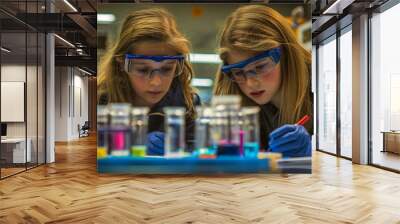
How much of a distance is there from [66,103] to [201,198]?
12.8 meters

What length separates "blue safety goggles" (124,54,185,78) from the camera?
6.95 meters

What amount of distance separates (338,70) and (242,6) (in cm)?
456

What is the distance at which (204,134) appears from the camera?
6883 mm

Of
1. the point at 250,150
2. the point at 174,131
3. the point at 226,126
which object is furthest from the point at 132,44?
the point at 250,150

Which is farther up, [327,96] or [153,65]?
[153,65]

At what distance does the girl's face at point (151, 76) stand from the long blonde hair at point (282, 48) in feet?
2.89

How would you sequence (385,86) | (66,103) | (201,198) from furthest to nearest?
(66,103) → (385,86) → (201,198)

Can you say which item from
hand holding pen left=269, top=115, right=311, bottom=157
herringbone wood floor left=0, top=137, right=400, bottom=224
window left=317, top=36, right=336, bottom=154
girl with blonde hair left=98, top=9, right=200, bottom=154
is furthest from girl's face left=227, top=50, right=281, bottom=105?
window left=317, top=36, right=336, bottom=154

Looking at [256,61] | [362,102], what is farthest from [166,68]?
[362,102]

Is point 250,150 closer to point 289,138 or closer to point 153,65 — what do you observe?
point 289,138

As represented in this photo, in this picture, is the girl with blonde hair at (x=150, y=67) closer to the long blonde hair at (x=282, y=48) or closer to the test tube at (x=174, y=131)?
the test tube at (x=174, y=131)

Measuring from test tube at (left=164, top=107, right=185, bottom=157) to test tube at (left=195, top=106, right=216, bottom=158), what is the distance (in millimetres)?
257

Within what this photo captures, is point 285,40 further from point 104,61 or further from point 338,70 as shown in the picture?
point 338,70

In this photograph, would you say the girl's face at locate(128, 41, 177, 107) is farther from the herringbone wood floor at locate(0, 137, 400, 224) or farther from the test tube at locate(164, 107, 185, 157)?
the herringbone wood floor at locate(0, 137, 400, 224)
